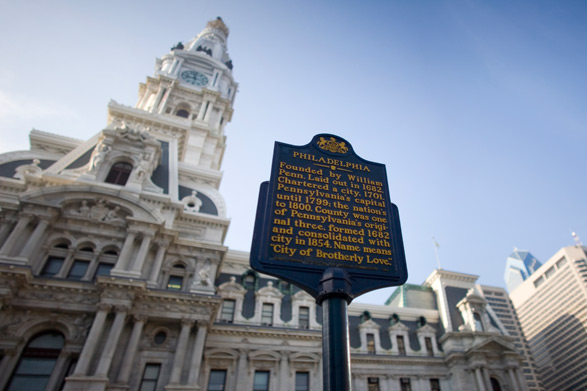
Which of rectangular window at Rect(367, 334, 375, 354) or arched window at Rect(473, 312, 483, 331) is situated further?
arched window at Rect(473, 312, 483, 331)

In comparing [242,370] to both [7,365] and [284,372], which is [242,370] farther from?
[7,365]

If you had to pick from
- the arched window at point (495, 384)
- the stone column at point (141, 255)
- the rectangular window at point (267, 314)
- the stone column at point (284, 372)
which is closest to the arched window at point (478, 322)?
the arched window at point (495, 384)

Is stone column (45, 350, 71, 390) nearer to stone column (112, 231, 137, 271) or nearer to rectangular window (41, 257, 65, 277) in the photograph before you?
stone column (112, 231, 137, 271)

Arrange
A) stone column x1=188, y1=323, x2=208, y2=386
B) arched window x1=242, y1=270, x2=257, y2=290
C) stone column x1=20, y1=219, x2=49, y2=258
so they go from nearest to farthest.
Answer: stone column x1=188, y1=323, x2=208, y2=386 → stone column x1=20, y1=219, x2=49, y2=258 → arched window x1=242, y1=270, x2=257, y2=290

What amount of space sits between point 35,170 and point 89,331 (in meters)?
13.6

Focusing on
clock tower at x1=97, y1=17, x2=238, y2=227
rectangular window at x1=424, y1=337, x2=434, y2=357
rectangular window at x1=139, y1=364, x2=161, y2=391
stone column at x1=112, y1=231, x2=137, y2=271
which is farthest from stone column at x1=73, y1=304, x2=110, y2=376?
rectangular window at x1=424, y1=337, x2=434, y2=357

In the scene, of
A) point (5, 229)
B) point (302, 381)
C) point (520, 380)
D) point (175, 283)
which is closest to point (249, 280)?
point (175, 283)

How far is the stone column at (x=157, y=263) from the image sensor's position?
969 inches

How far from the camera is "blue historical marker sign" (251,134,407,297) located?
359 inches

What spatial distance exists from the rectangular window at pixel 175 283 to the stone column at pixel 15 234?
32.1ft

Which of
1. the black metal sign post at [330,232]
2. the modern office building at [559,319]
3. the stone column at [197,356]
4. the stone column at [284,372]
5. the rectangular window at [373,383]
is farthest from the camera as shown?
the modern office building at [559,319]

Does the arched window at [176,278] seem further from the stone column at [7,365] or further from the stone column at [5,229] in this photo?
the stone column at [5,229]

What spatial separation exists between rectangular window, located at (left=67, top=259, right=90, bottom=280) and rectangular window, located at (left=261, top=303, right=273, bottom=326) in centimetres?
1411

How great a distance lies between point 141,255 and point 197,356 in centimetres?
767
